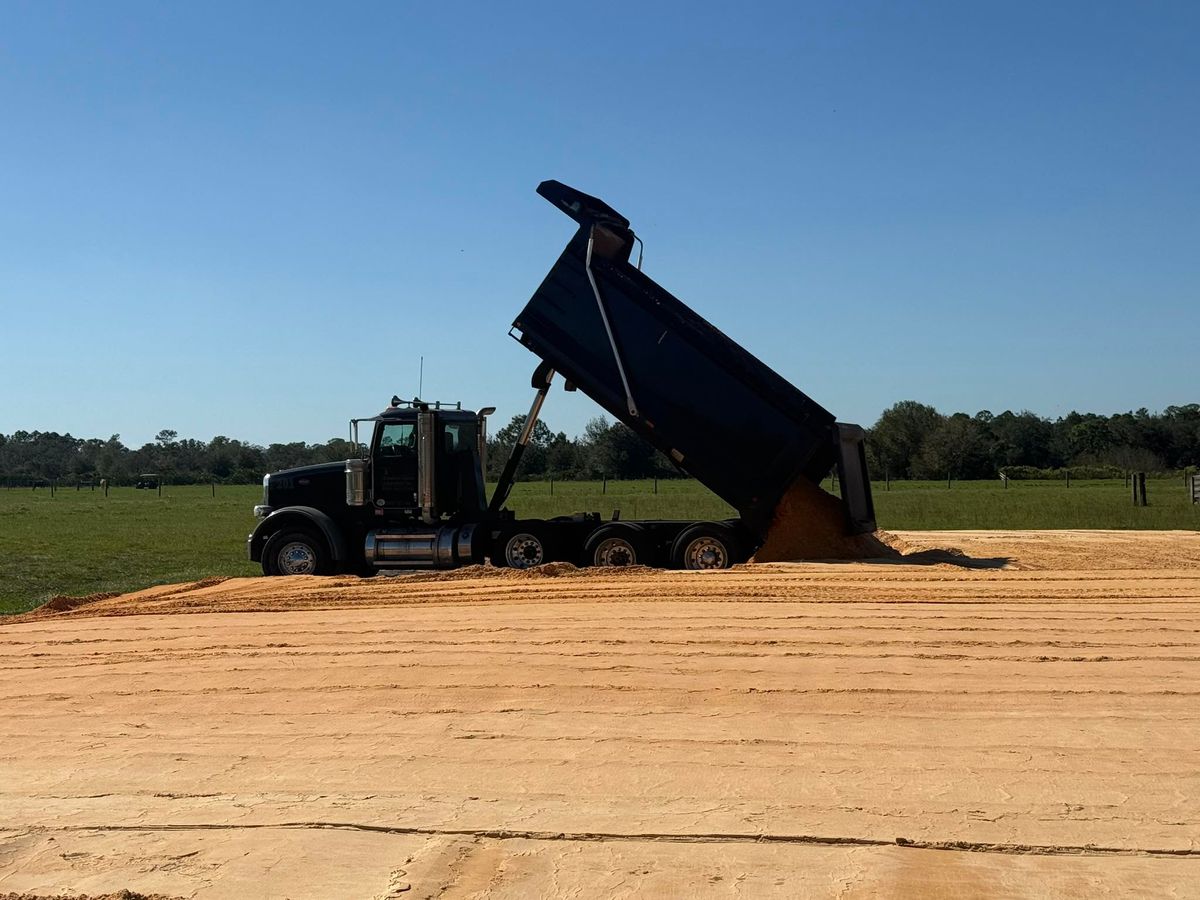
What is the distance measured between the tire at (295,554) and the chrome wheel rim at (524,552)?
264 cm

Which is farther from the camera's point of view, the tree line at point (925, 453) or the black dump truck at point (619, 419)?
the tree line at point (925, 453)

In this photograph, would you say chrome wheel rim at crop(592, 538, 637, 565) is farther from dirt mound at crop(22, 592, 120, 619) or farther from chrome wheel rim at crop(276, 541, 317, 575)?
dirt mound at crop(22, 592, 120, 619)

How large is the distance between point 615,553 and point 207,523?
81.6ft

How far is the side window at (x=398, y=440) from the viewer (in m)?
16.6

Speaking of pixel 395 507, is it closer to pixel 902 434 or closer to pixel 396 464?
pixel 396 464

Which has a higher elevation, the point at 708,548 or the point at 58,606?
the point at 708,548

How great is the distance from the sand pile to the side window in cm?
506

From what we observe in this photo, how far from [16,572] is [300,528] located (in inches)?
274

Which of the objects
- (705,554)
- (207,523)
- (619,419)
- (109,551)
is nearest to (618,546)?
(705,554)

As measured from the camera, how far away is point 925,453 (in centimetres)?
7419

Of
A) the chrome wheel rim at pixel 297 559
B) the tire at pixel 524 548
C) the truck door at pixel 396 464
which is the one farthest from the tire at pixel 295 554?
the tire at pixel 524 548

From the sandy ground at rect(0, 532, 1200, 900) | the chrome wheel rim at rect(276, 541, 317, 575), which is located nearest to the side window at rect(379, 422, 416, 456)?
the chrome wheel rim at rect(276, 541, 317, 575)

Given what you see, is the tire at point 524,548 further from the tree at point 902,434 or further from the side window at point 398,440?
the tree at point 902,434

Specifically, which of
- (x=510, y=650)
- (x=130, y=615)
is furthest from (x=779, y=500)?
(x=130, y=615)
